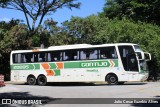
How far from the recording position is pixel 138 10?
50.6 m

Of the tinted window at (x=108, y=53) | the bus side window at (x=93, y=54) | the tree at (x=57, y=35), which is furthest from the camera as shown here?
the tree at (x=57, y=35)

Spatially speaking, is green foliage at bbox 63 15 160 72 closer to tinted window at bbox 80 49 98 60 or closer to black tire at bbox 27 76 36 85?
tinted window at bbox 80 49 98 60

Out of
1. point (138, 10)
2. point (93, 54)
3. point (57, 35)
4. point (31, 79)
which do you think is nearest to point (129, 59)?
point (93, 54)

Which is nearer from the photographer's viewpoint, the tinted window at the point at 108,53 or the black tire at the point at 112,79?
the tinted window at the point at 108,53

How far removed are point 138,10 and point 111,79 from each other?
23770 mm

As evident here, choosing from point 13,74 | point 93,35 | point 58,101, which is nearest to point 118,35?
point 93,35

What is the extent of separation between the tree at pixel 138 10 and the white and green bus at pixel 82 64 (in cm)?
2138

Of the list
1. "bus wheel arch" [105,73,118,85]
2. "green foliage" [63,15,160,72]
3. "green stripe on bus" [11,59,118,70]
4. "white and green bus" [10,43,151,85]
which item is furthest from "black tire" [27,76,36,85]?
"green foliage" [63,15,160,72]

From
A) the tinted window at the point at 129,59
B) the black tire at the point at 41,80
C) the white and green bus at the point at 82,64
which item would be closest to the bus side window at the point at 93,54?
the white and green bus at the point at 82,64

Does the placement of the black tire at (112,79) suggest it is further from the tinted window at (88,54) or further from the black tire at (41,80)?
the black tire at (41,80)

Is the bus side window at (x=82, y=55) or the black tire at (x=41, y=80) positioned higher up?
the bus side window at (x=82, y=55)

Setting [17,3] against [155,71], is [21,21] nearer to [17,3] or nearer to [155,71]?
[17,3]

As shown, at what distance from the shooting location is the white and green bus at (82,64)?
2808 cm

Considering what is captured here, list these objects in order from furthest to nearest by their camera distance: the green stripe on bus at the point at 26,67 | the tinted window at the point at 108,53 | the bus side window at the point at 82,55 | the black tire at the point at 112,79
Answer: the green stripe on bus at the point at 26,67, the bus side window at the point at 82,55, the black tire at the point at 112,79, the tinted window at the point at 108,53
